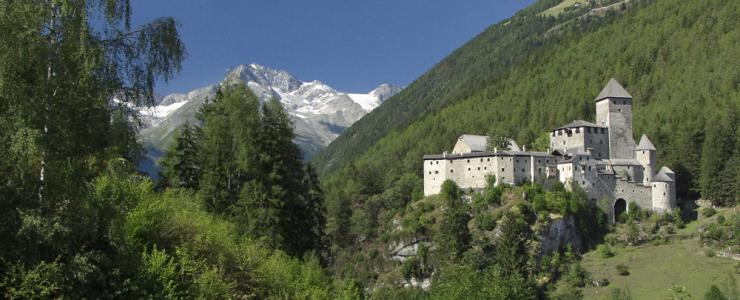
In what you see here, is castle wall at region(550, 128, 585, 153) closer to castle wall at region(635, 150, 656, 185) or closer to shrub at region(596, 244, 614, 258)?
castle wall at region(635, 150, 656, 185)

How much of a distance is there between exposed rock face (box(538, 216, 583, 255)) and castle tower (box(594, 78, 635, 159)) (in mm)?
14360

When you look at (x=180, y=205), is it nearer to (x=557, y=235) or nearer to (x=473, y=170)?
(x=557, y=235)

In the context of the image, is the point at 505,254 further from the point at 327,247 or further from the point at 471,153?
the point at 327,247

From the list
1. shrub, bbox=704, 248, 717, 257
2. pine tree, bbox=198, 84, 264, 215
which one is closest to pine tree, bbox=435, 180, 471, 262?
shrub, bbox=704, 248, 717, 257

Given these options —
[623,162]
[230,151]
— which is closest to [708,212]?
[623,162]

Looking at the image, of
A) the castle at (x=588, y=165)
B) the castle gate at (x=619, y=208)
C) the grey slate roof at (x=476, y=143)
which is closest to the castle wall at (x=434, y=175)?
the castle at (x=588, y=165)

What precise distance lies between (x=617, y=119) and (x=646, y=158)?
655 cm

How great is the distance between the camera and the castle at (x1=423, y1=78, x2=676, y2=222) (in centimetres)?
8050

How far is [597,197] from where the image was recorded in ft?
266

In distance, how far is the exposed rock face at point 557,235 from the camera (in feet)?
250

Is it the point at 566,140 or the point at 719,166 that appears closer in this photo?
the point at 566,140

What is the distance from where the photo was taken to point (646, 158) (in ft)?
282

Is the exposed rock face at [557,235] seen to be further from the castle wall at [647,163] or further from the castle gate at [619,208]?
the castle wall at [647,163]

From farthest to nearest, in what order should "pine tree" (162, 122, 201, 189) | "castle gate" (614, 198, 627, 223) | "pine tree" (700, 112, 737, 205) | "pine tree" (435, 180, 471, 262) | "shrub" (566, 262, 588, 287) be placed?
1. "pine tree" (700, 112, 737, 205)
2. "castle gate" (614, 198, 627, 223)
3. "pine tree" (435, 180, 471, 262)
4. "shrub" (566, 262, 588, 287)
5. "pine tree" (162, 122, 201, 189)
